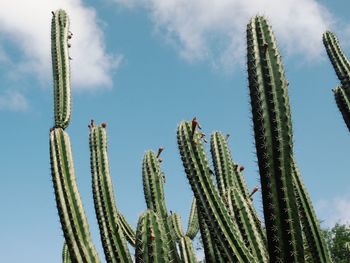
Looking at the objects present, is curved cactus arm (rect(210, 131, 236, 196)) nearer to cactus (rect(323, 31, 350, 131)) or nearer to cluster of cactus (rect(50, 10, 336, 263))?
cluster of cactus (rect(50, 10, 336, 263))

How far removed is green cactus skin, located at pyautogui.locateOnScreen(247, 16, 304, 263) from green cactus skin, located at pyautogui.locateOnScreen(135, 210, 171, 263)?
4.16 feet

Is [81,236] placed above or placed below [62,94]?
below

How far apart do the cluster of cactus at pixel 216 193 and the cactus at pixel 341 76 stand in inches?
76.5

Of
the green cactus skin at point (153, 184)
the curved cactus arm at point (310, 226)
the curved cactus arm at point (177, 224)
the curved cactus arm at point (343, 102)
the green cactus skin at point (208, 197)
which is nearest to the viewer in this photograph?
the green cactus skin at point (208, 197)

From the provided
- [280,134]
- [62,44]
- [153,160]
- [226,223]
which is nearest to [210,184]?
[226,223]

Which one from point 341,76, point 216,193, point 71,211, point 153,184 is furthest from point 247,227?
point 341,76

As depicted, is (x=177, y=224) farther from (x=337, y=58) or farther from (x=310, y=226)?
(x=337, y=58)

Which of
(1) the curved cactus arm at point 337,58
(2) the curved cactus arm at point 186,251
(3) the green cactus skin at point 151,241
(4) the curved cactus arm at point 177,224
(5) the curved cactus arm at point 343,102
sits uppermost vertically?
(1) the curved cactus arm at point 337,58

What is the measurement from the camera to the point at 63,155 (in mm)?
6328

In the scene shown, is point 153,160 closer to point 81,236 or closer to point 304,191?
point 81,236

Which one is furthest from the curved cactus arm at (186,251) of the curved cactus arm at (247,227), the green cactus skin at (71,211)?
the curved cactus arm at (247,227)

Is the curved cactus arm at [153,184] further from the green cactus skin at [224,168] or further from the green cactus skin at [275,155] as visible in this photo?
the green cactus skin at [275,155]

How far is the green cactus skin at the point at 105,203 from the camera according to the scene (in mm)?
6539

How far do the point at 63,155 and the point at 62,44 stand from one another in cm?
220
